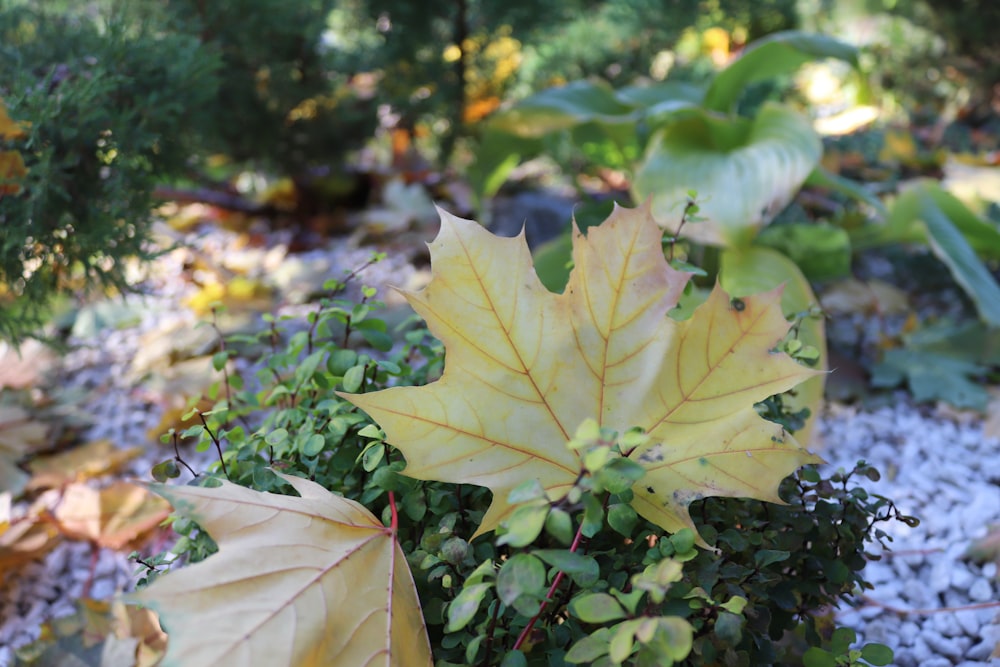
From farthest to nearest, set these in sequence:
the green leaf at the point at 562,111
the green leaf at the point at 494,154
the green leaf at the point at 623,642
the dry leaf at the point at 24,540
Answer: the green leaf at the point at 494,154 < the green leaf at the point at 562,111 < the dry leaf at the point at 24,540 < the green leaf at the point at 623,642

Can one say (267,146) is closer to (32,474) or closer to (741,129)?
(32,474)

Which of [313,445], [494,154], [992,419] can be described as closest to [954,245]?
[992,419]

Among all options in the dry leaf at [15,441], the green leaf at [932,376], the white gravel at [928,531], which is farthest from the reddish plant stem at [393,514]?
the green leaf at [932,376]

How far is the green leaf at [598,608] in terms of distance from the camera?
1.57ft

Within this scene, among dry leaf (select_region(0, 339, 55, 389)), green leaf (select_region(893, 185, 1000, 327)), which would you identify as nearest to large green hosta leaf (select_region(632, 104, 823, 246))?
green leaf (select_region(893, 185, 1000, 327))

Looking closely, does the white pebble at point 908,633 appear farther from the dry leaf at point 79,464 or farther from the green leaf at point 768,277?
the dry leaf at point 79,464

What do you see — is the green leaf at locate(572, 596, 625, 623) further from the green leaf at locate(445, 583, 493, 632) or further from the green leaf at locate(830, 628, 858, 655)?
the green leaf at locate(830, 628, 858, 655)

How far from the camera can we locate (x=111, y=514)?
1113mm

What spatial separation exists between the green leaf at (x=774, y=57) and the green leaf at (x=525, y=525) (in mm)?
1455

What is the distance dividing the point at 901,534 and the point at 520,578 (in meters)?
0.78

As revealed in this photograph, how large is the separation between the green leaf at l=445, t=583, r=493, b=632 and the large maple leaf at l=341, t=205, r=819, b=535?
107mm

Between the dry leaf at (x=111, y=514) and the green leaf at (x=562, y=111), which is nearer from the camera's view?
the dry leaf at (x=111, y=514)

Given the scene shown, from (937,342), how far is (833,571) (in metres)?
1.01

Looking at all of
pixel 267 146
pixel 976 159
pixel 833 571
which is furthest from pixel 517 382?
pixel 976 159
